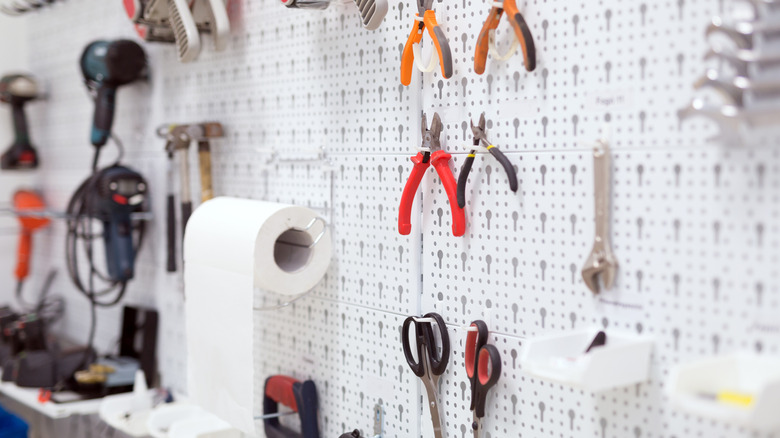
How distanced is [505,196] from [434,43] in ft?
1.09

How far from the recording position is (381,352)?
167cm

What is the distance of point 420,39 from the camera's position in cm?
149

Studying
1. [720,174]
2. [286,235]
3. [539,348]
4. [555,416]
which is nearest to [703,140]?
[720,174]

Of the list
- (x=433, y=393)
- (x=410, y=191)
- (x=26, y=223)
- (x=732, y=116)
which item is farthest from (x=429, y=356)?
(x=26, y=223)

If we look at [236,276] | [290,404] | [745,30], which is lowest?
[290,404]

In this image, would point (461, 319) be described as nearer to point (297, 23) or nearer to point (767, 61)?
point (767, 61)

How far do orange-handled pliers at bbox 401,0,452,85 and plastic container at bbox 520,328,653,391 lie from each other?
547mm

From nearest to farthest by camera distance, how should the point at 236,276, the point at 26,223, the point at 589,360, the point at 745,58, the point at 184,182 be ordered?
1. the point at 745,58
2. the point at 589,360
3. the point at 236,276
4. the point at 184,182
5. the point at 26,223

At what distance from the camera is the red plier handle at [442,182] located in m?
1.43

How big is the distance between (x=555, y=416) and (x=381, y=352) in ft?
1.57

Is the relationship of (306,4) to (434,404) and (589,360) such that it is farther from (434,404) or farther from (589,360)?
(589,360)

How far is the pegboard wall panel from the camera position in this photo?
1.10 meters

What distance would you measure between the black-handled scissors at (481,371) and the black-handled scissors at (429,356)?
8 centimetres

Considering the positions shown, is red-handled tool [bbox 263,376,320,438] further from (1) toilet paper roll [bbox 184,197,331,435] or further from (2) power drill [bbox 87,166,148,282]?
(2) power drill [bbox 87,166,148,282]
